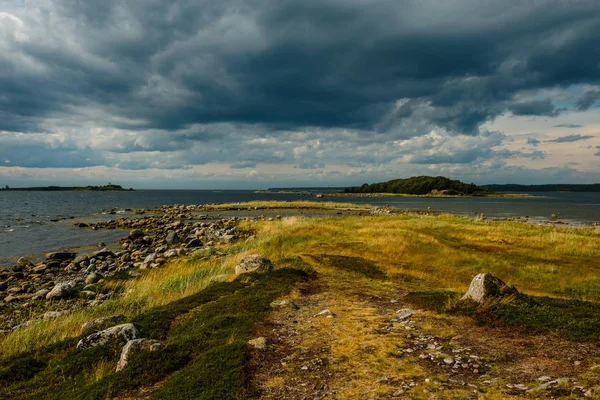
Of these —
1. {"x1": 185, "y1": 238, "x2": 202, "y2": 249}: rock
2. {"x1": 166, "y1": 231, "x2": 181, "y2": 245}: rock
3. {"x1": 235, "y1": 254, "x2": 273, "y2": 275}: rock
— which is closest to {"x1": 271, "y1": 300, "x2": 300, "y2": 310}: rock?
{"x1": 235, "y1": 254, "x2": 273, "y2": 275}: rock

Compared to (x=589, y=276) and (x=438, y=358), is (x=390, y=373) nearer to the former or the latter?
(x=438, y=358)

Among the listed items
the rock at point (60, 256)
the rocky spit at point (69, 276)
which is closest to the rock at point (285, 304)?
the rocky spit at point (69, 276)

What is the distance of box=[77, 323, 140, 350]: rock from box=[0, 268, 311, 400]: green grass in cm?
29

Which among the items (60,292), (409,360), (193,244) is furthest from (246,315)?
(193,244)

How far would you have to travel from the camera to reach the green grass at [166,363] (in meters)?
6.61

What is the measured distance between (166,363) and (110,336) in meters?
2.91

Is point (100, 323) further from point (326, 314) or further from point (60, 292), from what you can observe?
point (60, 292)

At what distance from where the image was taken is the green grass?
6613mm

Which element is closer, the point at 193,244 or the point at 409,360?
the point at 409,360

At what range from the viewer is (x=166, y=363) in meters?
7.62

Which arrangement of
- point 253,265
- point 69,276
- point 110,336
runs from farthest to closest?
point 69,276, point 253,265, point 110,336

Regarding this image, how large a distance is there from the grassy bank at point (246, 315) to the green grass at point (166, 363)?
0.10 ft

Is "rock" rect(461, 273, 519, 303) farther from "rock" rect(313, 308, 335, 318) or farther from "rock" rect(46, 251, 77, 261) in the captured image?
"rock" rect(46, 251, 77, 261)

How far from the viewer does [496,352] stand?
7656mm
